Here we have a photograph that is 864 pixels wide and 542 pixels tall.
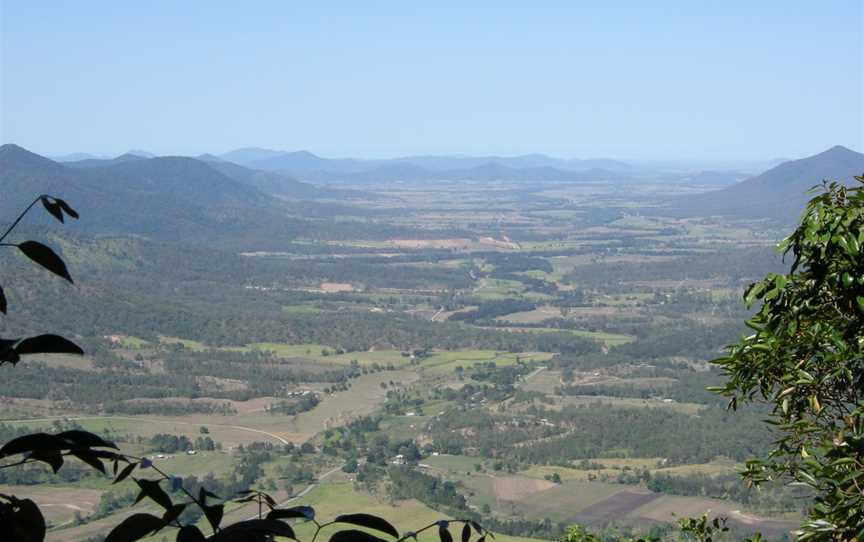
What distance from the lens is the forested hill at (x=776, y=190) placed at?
15350 cm

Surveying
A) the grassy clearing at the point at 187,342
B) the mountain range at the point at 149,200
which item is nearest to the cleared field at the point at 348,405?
the grassy clearing at the point at 187,342

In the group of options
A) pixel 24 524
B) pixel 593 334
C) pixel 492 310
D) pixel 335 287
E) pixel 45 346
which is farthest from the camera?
pixel 335 287

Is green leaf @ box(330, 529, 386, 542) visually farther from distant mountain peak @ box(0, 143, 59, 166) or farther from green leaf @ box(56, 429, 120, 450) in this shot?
distant mountain peak @ box(0, 143, 59, 166)

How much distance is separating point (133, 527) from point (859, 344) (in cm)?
363

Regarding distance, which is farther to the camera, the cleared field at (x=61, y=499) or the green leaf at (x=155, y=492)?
the cleared field at (x=61, y=499)

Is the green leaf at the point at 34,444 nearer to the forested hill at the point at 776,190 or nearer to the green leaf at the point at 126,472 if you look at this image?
the green leaf at the point at 126,472

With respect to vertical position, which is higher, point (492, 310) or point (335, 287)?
point (335, 287)

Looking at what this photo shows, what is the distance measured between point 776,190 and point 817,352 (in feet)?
571

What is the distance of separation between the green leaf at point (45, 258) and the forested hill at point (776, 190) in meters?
153

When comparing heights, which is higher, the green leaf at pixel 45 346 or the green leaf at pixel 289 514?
the green leaf at pixel 45 346

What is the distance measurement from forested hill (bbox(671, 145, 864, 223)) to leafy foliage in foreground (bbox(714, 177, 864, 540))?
149606 millimetres

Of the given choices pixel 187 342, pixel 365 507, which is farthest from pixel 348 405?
pixel 365 507

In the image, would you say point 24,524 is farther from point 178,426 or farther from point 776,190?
point 776,190

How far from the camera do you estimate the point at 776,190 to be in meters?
168
